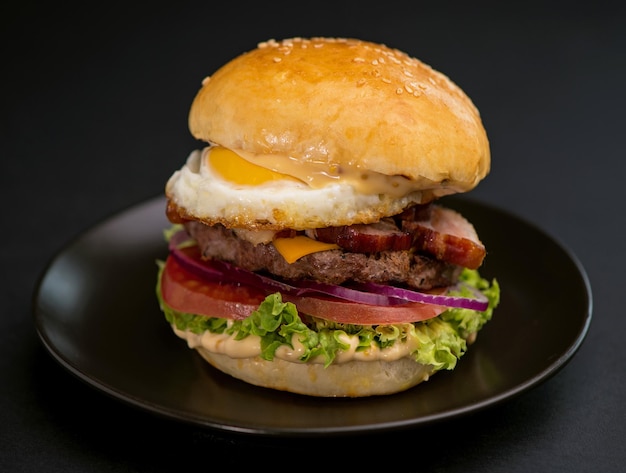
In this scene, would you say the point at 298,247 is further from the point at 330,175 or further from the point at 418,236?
the point at 418,236

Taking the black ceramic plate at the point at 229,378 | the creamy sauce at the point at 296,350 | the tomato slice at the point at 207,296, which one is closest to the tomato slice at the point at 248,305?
the tomato slice at the point at 207,296

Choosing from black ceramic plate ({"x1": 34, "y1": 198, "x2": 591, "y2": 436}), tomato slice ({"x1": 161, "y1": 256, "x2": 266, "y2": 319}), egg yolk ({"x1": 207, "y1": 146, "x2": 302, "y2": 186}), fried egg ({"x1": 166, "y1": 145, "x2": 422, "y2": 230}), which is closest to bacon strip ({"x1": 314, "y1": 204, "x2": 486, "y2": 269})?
fried egg ({"x1": 166, "y1": 145, "x2": 422, "y2": 230})

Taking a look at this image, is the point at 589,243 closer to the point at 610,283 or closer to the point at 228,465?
the point at 610,283

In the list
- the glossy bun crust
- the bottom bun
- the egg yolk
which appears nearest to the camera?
the glossy bun crust

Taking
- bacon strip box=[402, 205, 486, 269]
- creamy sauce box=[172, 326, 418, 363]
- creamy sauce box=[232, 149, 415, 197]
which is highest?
creamy sauce box=[232, 149, 415, 197]

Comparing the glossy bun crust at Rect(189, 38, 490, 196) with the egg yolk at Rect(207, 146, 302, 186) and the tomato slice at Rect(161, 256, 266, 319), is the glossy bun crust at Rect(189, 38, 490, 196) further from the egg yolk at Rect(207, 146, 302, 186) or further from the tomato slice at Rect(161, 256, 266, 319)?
the tomato slice at Rect(161, 256, 266, 319)

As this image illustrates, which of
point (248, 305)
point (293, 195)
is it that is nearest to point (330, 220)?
point (293, 195)

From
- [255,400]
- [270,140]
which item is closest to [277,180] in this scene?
[270,140]
